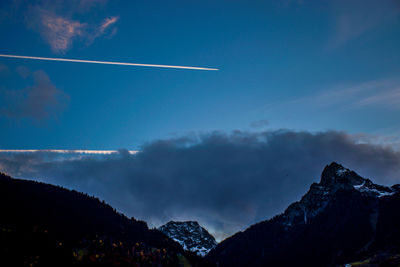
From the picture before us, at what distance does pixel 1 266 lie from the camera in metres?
200

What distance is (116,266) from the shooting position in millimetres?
197250

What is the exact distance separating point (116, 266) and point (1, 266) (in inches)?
2910
